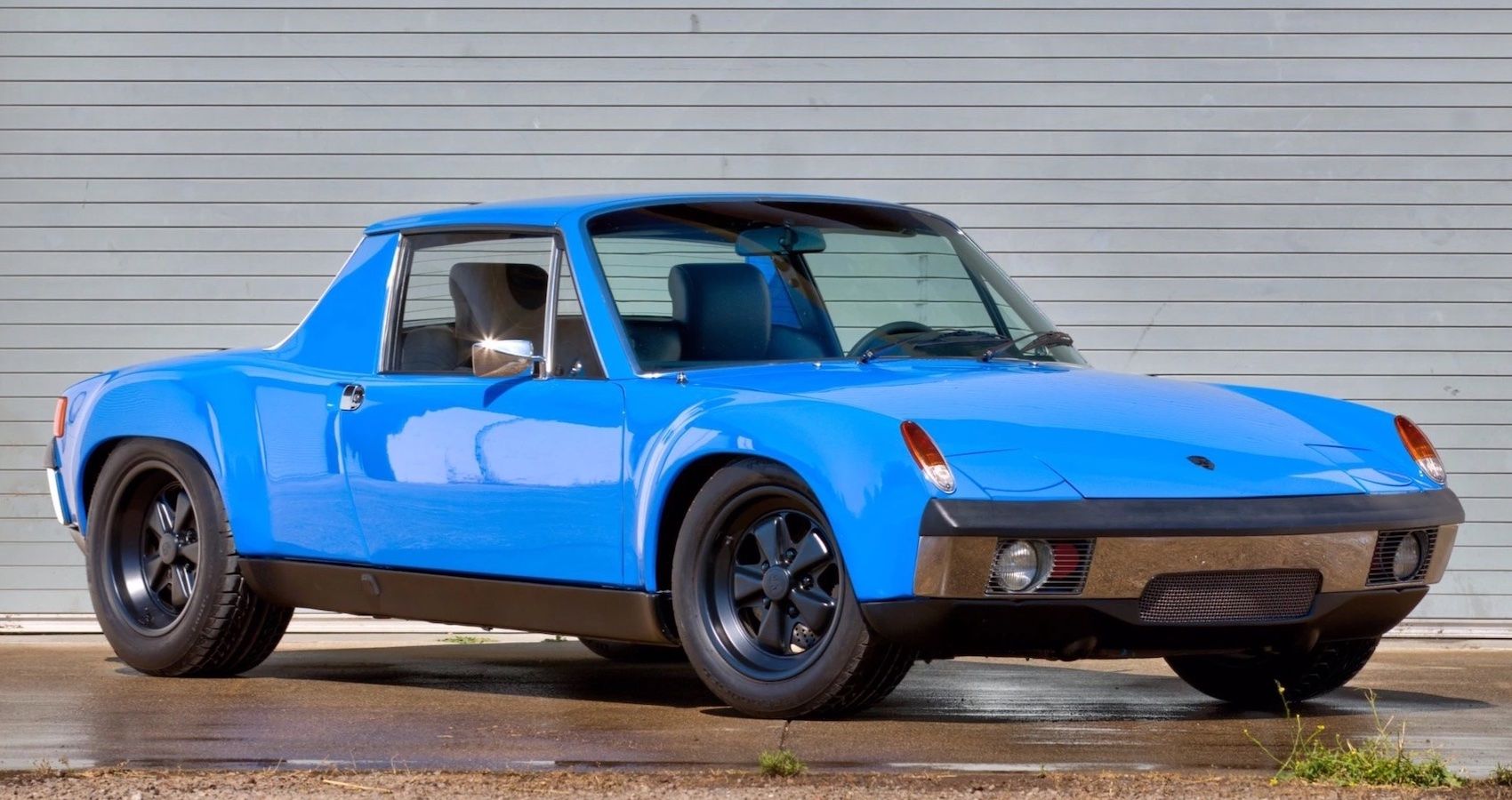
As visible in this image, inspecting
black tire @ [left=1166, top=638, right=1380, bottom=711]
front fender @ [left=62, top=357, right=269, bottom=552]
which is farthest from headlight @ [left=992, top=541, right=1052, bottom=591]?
front fender @ [left=62, top=357, right=269, bottom=552]

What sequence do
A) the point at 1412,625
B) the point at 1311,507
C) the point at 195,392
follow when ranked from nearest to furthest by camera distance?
1. the point at 1311,507
2. the point at 195,392
3. the point at 1412,625

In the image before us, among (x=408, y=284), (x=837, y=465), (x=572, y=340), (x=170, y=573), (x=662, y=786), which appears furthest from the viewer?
(x=170, y=573)

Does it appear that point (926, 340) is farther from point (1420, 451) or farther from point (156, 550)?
point (156, 550)

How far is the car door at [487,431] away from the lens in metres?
5.95

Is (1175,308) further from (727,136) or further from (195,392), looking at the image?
(195,392)

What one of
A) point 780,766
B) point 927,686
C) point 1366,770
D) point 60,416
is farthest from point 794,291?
point 60,416

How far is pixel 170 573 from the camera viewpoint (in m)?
7.38

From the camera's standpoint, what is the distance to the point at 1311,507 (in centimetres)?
538

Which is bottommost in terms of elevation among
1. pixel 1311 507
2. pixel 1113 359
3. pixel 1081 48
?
pixel 1113 359

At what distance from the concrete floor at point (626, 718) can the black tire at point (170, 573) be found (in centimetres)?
12

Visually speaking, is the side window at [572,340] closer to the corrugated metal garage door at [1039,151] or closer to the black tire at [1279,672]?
the black tire at [1279,672]

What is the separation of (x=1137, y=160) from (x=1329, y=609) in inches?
207

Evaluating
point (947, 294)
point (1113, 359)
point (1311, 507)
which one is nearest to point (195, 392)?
point (947, 294)

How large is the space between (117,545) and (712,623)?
2.77 meters
